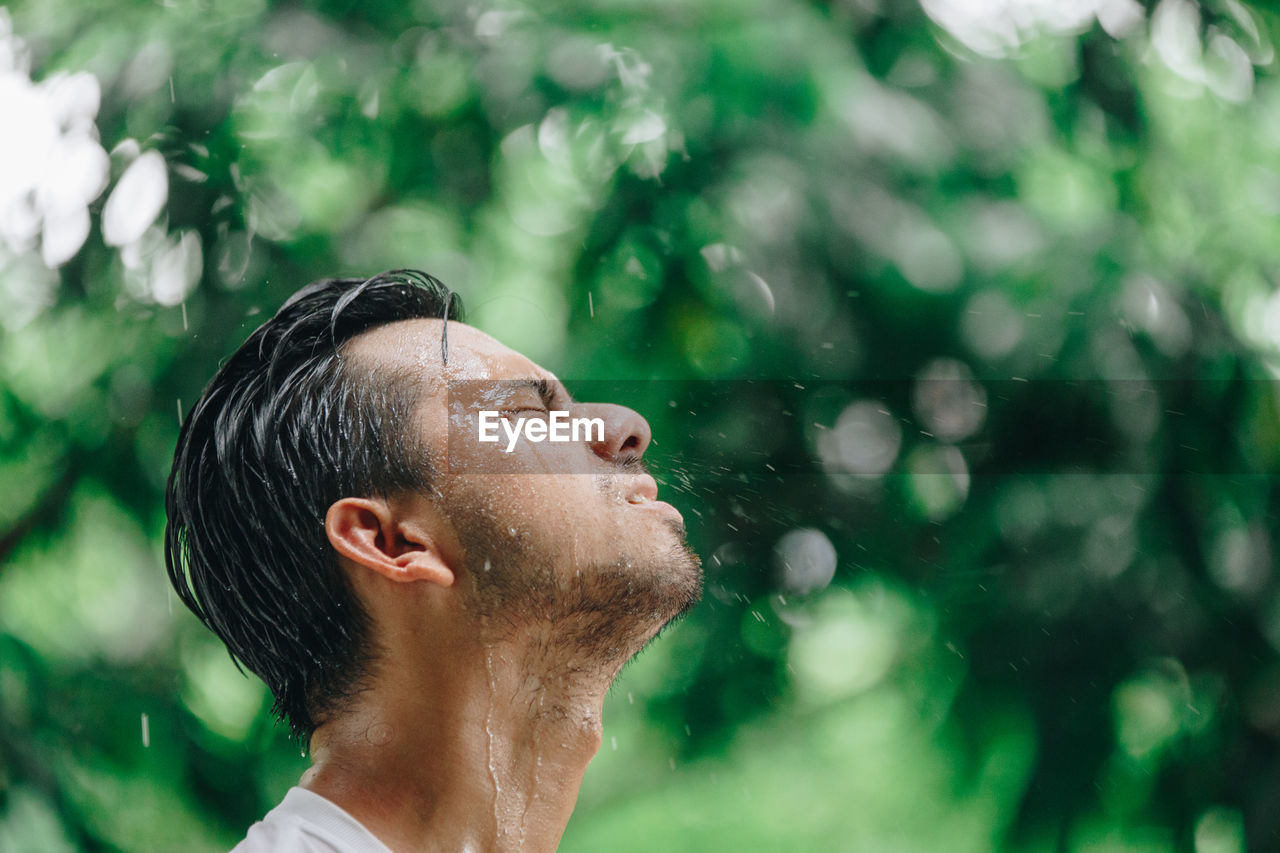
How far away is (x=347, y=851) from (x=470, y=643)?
28 cm

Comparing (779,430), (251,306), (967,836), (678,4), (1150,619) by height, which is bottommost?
(967,836)

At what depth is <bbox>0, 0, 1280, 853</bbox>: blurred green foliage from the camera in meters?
2.45

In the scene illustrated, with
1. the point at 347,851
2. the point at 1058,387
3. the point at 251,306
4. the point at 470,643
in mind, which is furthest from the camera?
the point at 251,306

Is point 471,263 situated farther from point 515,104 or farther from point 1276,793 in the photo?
point 1276,793

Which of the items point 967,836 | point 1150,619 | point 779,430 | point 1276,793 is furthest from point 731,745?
point 1276,793

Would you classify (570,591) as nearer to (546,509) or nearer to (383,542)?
(546,509)

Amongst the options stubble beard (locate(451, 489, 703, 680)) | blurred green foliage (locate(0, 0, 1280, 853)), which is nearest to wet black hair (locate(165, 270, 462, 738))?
stubble beard (locate(451, 489, 703, 680))

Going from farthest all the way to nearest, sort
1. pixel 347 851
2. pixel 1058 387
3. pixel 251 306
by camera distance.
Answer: pixel 251 306 < pixel 1058 387 < pixel 347 851

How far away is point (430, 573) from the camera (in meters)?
1.32

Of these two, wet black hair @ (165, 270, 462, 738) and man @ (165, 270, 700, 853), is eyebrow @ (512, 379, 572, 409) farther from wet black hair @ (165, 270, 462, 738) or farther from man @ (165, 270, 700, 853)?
wet black hair @ (165, 270, 462, 738)

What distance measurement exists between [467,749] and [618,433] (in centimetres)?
46

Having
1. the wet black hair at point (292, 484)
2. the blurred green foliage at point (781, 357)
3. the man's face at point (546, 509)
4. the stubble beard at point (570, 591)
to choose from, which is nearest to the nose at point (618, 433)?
the man's face at point (546, 509)

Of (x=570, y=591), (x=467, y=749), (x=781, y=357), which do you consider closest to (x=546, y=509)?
(x=570, y=591)

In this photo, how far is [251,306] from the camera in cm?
261
